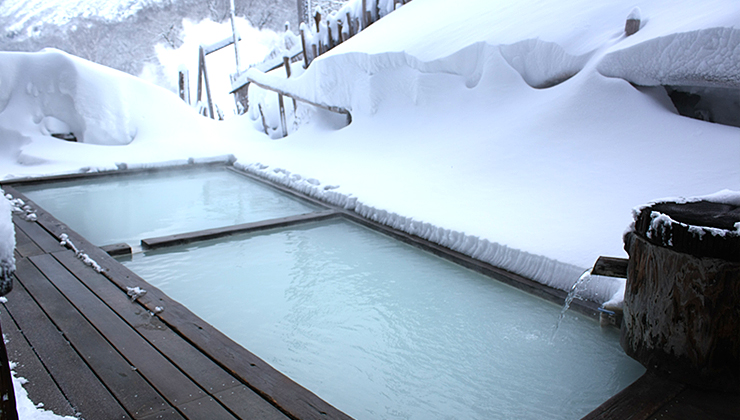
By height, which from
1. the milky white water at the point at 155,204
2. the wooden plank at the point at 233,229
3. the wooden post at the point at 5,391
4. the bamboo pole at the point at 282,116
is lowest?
A: the wooden plank at the point at 233,229

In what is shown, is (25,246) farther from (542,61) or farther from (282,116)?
(282,116)

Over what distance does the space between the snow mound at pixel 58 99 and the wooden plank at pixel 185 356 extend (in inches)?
237

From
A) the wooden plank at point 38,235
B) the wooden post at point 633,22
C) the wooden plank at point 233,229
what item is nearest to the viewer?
the wooden plank at point 38,235

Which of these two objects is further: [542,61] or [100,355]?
[542,61]

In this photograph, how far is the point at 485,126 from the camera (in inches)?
197

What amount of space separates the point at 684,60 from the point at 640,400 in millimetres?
2875

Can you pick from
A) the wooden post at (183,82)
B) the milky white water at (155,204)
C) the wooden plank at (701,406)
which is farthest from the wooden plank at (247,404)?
the wooden post at (183,82)

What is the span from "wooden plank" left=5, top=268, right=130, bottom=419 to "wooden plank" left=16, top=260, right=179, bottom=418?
2 cm

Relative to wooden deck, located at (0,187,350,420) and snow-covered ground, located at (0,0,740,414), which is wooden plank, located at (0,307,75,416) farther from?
snow-covered ground, located at (0,0,740,414)

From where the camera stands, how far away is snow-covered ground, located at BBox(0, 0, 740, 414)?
131 inches

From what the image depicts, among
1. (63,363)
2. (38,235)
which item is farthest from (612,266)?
(38,235)

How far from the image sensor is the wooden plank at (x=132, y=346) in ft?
5.47

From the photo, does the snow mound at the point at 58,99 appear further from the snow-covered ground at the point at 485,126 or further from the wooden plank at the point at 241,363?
the wooden plank at the point at 241,363

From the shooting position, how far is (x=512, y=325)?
100 inches
